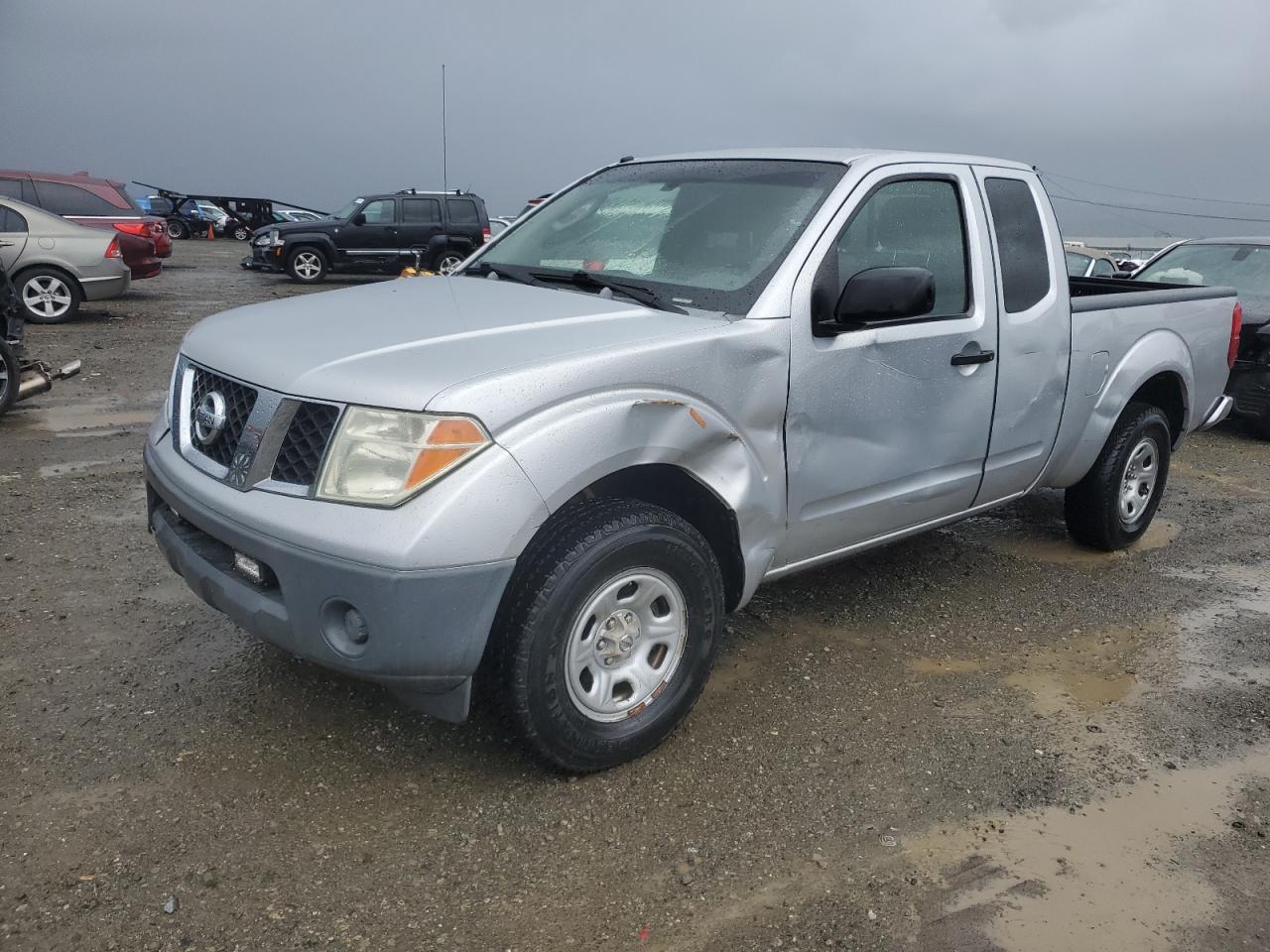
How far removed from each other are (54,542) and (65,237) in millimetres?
8777

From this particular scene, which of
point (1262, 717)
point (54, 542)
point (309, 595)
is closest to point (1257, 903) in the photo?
point (1262, 717)

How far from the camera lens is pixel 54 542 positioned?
15.9ft

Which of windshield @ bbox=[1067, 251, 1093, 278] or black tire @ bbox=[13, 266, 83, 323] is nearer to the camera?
windshield @ bbox=[1067, 251, 1093, 278]

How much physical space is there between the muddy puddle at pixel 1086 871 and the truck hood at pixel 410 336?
1.65m

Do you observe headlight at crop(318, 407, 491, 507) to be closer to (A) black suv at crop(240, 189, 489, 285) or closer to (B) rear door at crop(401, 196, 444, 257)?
(A) black suv at crop(240, 189, 489, 285)

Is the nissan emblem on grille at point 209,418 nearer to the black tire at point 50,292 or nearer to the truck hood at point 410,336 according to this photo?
the truck hood at point 410,336

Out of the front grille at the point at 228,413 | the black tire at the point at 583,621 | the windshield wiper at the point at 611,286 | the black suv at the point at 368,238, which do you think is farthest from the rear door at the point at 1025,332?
the black suv at the point at 368,238

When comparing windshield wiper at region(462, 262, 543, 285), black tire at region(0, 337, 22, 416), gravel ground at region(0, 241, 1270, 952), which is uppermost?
windshield wiper at region(462, 262, 543, 285)

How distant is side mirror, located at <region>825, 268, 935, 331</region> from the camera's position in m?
3.15

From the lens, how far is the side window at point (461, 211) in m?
19.5

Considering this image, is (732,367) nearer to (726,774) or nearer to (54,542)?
(726,774)

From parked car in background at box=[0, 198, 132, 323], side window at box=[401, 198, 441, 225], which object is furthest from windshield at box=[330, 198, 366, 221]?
parked car in background at box=[0, 198, 132, 323]

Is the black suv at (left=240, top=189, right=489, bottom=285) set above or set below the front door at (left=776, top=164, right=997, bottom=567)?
below

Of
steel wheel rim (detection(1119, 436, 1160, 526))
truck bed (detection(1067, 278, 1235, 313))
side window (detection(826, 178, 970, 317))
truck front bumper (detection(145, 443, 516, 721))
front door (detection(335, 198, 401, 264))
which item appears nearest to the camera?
truck front bumper (detection(145, 443, 516, 721))
